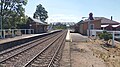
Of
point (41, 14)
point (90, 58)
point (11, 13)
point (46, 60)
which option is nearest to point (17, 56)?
point (46, 60)

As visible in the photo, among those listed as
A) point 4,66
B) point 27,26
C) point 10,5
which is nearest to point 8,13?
point 10,5

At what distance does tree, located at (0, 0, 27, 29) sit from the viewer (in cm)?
4897

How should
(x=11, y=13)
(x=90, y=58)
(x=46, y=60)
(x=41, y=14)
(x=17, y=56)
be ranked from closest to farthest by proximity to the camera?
(x=46, y=60) < (x=90, y=58) < (x=17, y=56) < (x=11, y=13) < (x=41, y=14)

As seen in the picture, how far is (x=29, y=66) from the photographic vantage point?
1170 cm

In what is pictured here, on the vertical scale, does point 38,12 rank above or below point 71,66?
above

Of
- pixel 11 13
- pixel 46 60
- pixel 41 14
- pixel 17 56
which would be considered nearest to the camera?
pixel 46 60

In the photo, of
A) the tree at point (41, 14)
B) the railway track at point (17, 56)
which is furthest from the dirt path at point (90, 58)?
the tree at point (41, 14)

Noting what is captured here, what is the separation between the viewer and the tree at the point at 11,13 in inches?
1928

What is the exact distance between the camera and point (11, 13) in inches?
1976

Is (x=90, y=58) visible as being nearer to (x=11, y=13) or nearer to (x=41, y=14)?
(x=11, y=13)

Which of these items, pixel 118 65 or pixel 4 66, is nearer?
pixel 4 66

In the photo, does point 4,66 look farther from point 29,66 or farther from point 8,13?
point 8,13

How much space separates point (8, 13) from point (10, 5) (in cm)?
206

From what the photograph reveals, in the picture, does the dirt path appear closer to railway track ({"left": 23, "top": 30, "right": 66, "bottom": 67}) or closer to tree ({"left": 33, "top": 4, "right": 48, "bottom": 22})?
railway track ({"left": 23, "top": 30, "right": 66, "bottom": 67})
